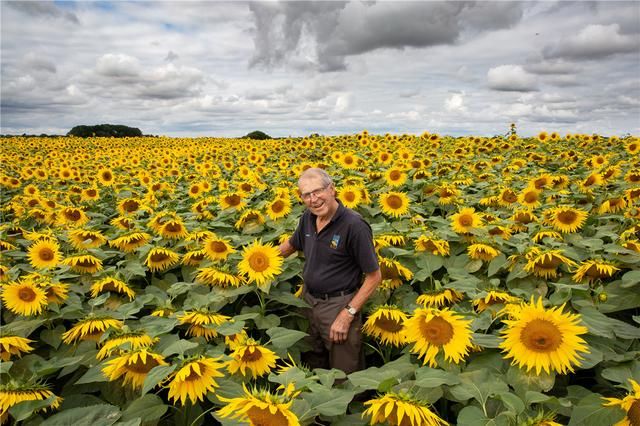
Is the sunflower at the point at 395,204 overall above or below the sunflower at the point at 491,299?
above

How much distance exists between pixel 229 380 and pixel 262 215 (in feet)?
11.2

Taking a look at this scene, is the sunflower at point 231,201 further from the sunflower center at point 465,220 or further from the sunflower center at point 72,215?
the sunflower center at point 465,220

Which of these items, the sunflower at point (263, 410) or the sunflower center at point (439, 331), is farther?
the sunflower center at point (439, 331)

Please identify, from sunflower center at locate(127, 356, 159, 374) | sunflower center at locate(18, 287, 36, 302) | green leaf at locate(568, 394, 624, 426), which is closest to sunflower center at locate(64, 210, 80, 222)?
sunflower center at locate(18, 287, 36, 302)

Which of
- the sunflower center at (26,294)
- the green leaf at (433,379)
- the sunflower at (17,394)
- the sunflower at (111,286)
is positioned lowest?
the green leaf at (433,379)

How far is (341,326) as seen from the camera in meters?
3.88

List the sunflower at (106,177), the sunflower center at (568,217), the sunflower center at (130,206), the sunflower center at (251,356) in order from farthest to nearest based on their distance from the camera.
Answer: the sunflower at (106,177) → the sunflower center at (130,206) → the sunflower center at (568,217) → the sunflower center at (251,356)

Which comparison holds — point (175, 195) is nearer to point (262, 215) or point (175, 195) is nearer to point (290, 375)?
point (262, 215)

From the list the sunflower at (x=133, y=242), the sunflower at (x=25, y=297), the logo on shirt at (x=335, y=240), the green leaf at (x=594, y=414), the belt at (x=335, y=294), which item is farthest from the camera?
the sunflower at (x=133, y=242)

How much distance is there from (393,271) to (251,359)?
1957 mm

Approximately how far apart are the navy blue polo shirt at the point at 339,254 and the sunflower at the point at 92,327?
1743 millimetres

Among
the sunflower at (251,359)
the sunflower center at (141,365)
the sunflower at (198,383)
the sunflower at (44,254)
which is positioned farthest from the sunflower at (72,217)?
the sunflower at (198,383)

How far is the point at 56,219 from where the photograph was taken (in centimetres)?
692

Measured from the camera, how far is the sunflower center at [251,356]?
276cm
